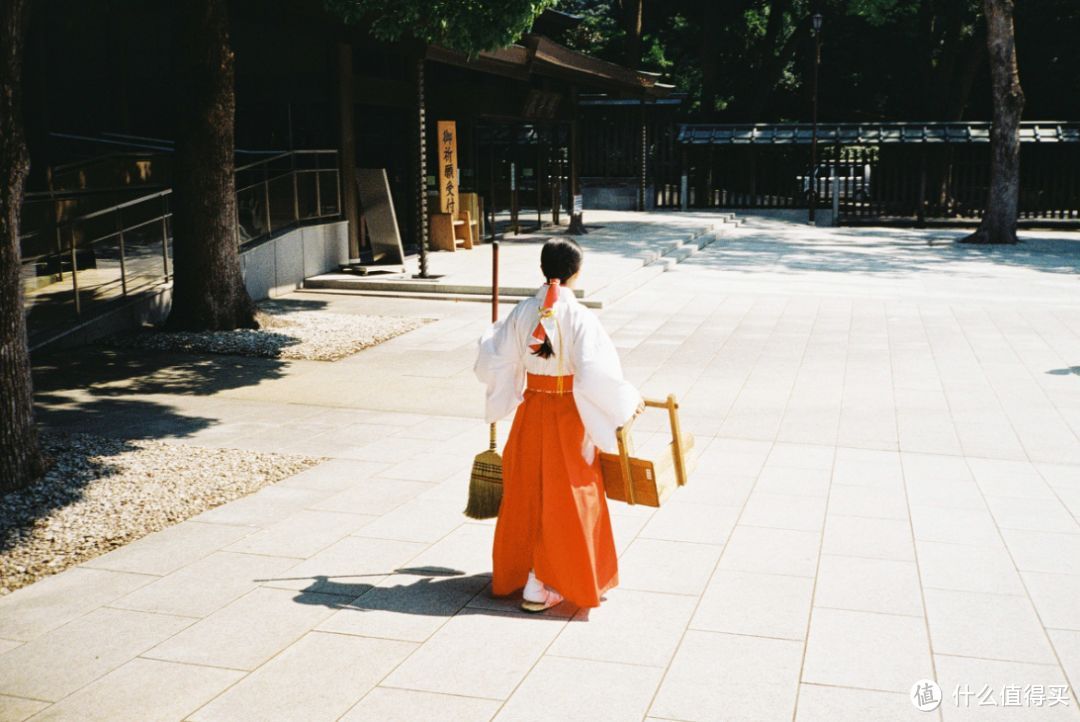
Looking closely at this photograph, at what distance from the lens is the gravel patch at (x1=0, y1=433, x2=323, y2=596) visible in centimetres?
557

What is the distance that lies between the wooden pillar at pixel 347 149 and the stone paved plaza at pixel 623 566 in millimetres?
6573

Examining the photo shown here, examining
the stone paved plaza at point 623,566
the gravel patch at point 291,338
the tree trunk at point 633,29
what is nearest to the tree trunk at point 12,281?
the stone paved plaza at point 623,566

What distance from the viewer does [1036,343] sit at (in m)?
11.8

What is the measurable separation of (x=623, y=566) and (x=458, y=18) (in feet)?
24.7

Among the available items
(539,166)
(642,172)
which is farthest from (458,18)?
(642,172)

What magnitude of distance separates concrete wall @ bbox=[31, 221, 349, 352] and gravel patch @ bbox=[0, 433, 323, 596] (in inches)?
174

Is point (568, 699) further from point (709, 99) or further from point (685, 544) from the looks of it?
point (709, 99)

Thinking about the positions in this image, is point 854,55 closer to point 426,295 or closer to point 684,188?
point 684,188

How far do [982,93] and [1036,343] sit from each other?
29497 millimetres

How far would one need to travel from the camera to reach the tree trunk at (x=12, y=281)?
6.14 meters

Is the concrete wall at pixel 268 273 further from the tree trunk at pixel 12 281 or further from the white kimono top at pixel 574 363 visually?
the white kimono top at pixel 574 363

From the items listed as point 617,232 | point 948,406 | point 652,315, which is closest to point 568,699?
point 948,406

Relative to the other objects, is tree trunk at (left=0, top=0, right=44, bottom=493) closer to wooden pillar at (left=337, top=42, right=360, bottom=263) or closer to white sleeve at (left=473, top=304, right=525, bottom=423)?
white sleeve at (left=473, top=304, right=525, bottom=423)

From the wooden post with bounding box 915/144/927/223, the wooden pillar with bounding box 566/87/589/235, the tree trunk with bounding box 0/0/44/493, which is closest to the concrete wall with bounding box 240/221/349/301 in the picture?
the wooden pillar with bounding box 566/87/589/235
